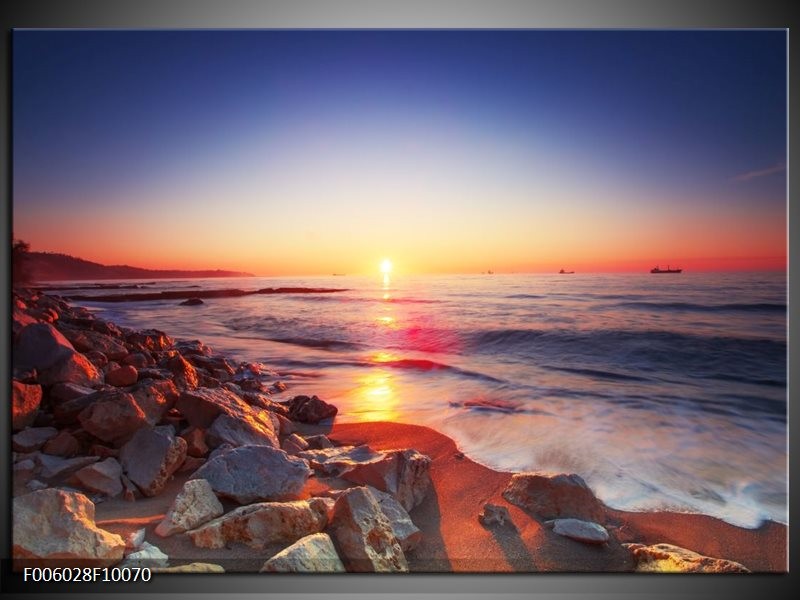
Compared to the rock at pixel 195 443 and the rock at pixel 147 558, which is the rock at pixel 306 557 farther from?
the rock at pixel 195 443

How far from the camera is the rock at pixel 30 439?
2457 millimetres

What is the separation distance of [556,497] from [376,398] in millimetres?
1137

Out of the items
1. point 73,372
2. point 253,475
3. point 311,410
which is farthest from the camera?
point 311,410

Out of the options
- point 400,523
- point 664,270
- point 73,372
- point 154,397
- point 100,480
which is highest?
point 664,270

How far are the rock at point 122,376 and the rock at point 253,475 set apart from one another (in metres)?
0.83

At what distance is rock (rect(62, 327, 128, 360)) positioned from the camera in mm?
2924

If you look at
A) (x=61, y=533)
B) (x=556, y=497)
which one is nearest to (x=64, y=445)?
(x=61, y=533)

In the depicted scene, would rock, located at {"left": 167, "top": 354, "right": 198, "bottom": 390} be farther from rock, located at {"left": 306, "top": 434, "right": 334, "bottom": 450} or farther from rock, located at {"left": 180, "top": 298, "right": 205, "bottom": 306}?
rock, located at {"left": 306, "top": 434, "right": 334, "bottom": 450}

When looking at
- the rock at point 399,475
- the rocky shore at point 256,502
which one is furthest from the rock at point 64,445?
the rock at point 399,475

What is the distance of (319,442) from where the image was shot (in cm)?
283

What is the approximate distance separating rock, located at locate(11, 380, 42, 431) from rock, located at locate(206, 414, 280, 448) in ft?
2.95

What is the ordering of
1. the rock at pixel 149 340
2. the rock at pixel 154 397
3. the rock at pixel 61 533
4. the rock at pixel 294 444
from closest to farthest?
the rock at pixel 61 533, the rock at pixel 154 397, the rock at pixel 294 444, the rock at pixel 149 340

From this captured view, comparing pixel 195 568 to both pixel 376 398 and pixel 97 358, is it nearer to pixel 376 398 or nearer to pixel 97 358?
pixel 376 398

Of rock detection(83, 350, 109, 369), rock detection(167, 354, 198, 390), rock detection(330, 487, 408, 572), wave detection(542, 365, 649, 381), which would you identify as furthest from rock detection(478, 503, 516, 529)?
rock detection(83, 350, 109, 369)
